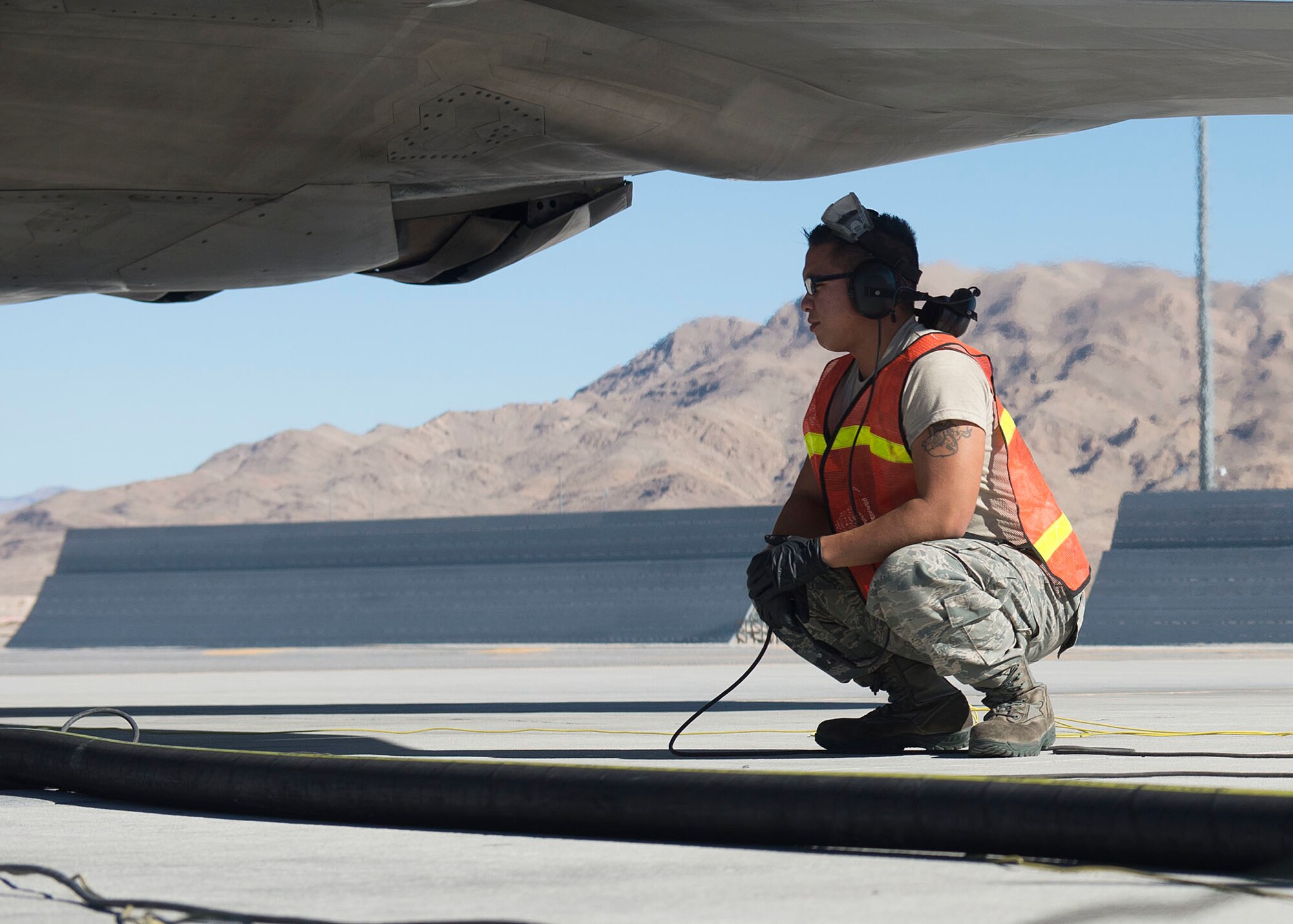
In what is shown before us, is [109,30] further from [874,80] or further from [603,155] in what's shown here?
[874,80]

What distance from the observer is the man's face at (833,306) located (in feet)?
14.6

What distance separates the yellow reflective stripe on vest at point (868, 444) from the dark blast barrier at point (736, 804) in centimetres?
156

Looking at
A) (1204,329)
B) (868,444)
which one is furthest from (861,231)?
(1204,329)

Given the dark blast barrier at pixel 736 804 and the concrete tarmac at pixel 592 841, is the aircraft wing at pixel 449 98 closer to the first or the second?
the concrete tarmac at pixel 592 841

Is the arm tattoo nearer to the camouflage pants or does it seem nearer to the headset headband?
the camouflage pants

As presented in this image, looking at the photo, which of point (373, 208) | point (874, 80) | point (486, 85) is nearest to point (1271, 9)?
point (874, 80)

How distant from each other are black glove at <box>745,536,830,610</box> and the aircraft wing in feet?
6.38

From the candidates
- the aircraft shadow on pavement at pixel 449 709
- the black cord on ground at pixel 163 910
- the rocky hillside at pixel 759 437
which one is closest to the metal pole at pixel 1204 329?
the aircraft shadow on pavement at pixel 449 709

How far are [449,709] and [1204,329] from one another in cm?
3128

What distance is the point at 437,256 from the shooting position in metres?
6.42

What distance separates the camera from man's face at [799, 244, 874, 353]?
14.6 ft

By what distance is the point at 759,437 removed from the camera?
12375cm

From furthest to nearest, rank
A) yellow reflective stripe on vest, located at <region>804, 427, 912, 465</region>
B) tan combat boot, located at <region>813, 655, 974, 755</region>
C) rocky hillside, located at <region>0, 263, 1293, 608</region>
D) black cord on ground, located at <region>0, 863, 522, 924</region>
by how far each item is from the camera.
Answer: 1. rocky hillside, located at <region>0, 263, 1293, 608</region>
2. tan combat boot, located at <region>813, 655, 974, 755</region>
3. yellow reflective stripe on vest, located at <region>804, 427, 912, 465</region>
4. black cord on ground, located at <region>0, 863, 522, 924</region>

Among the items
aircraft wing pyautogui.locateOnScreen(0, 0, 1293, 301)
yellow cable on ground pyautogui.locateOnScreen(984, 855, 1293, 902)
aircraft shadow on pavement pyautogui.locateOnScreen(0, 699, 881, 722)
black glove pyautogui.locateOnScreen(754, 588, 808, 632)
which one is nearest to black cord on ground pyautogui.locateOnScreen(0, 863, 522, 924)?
yellow cable on ground pyautogui.locateOnScreen(984, 855, 1293, 902)
